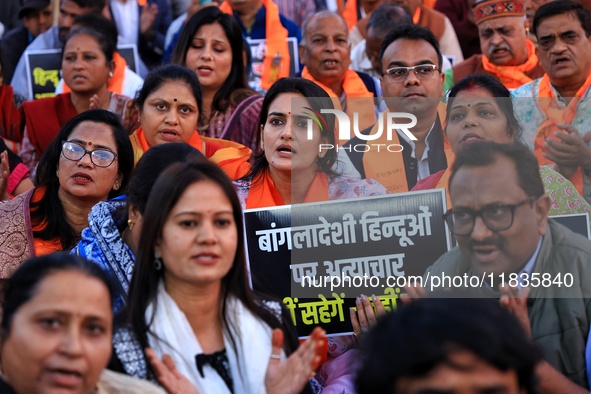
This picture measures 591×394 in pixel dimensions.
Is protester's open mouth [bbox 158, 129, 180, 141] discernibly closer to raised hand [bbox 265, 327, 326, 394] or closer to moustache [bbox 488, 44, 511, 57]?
raised hand [bbox 265, 327, 326, 394]

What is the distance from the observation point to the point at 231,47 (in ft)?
23.5

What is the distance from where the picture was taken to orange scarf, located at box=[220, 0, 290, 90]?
26.5ft

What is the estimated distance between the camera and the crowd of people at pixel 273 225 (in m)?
3.04

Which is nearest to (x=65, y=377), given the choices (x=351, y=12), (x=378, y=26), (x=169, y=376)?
(x=169, y=376)

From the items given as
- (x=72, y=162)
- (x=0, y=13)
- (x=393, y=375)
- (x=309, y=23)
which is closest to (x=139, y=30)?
(x=0, y=13)

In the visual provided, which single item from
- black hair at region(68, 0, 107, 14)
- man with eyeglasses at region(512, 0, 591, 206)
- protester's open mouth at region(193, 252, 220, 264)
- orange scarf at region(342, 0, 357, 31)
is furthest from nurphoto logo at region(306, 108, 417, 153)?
orange scarf at region(342, 0, 357, 31)

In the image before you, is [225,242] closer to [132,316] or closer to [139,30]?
[132,316]

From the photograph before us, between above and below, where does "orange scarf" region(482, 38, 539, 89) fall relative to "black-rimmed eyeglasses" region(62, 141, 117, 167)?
above

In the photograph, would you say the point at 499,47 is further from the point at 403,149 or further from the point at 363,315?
the point at 363,315

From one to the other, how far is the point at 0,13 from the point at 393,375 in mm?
8048

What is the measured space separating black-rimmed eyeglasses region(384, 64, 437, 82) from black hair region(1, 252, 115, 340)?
3237 millimetres

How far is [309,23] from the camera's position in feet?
25.5

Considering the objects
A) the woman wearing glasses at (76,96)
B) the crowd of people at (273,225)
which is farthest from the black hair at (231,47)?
the woman wearing glasses at (76,96)

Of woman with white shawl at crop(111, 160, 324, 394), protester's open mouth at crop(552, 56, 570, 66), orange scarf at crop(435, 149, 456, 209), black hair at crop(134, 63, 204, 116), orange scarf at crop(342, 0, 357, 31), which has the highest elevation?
orange scarf at crop(342, 0, 357, 31)
